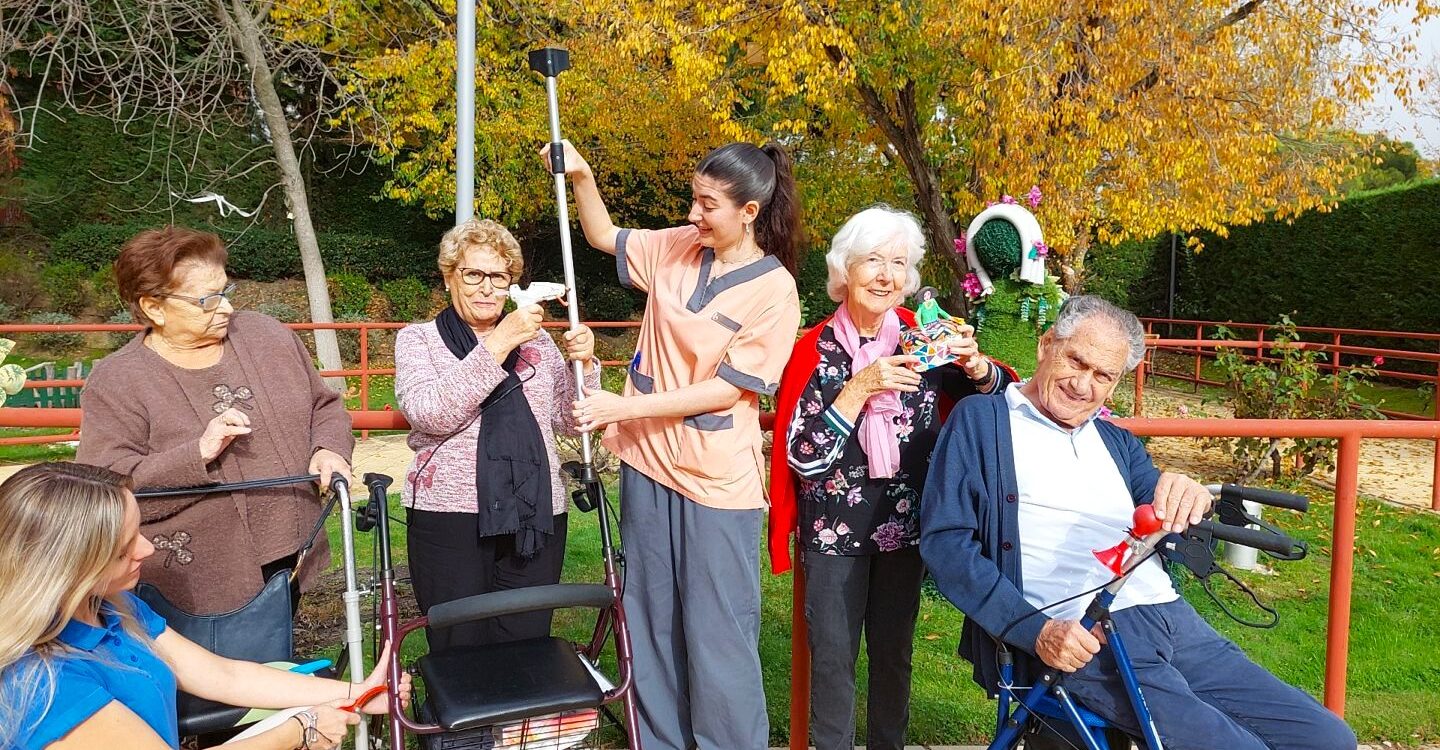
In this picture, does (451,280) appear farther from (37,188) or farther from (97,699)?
(37,188)

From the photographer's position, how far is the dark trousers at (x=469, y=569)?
2344 millimetres

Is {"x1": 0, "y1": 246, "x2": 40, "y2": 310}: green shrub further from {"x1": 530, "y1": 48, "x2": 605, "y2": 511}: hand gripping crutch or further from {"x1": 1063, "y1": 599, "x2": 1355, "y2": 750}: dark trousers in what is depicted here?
{"x1": 1063, "y1": 599, "x2": 1355, "y2": 750}: dark trousers

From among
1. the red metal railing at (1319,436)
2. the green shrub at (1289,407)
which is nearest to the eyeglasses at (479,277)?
the red metal railing at (1319,436)

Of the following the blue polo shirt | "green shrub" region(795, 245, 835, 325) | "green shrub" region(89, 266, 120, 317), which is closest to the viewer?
the blue polo shirt

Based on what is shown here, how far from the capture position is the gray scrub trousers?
2.34 metres

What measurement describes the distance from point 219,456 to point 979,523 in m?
1.76

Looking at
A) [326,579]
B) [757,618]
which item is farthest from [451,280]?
[326,579]

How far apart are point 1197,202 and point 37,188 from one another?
18.7 m

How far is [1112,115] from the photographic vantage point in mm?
8891

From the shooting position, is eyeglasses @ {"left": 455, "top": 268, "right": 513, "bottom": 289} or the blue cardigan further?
eyeglasses @ {"left": 455, "top": 268, "right": 513, "bottom": 289}

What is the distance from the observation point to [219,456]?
2.23m

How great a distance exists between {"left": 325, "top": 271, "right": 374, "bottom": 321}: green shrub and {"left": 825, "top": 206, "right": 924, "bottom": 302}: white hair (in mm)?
16578

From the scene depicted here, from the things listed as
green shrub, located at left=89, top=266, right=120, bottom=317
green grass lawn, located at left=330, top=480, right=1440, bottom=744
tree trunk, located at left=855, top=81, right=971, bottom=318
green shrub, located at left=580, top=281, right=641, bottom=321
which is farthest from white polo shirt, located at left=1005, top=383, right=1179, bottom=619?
green shrub, located at left=89, top=266, right=120, bottom=317

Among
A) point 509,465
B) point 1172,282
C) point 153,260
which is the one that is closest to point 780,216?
point 509,465
